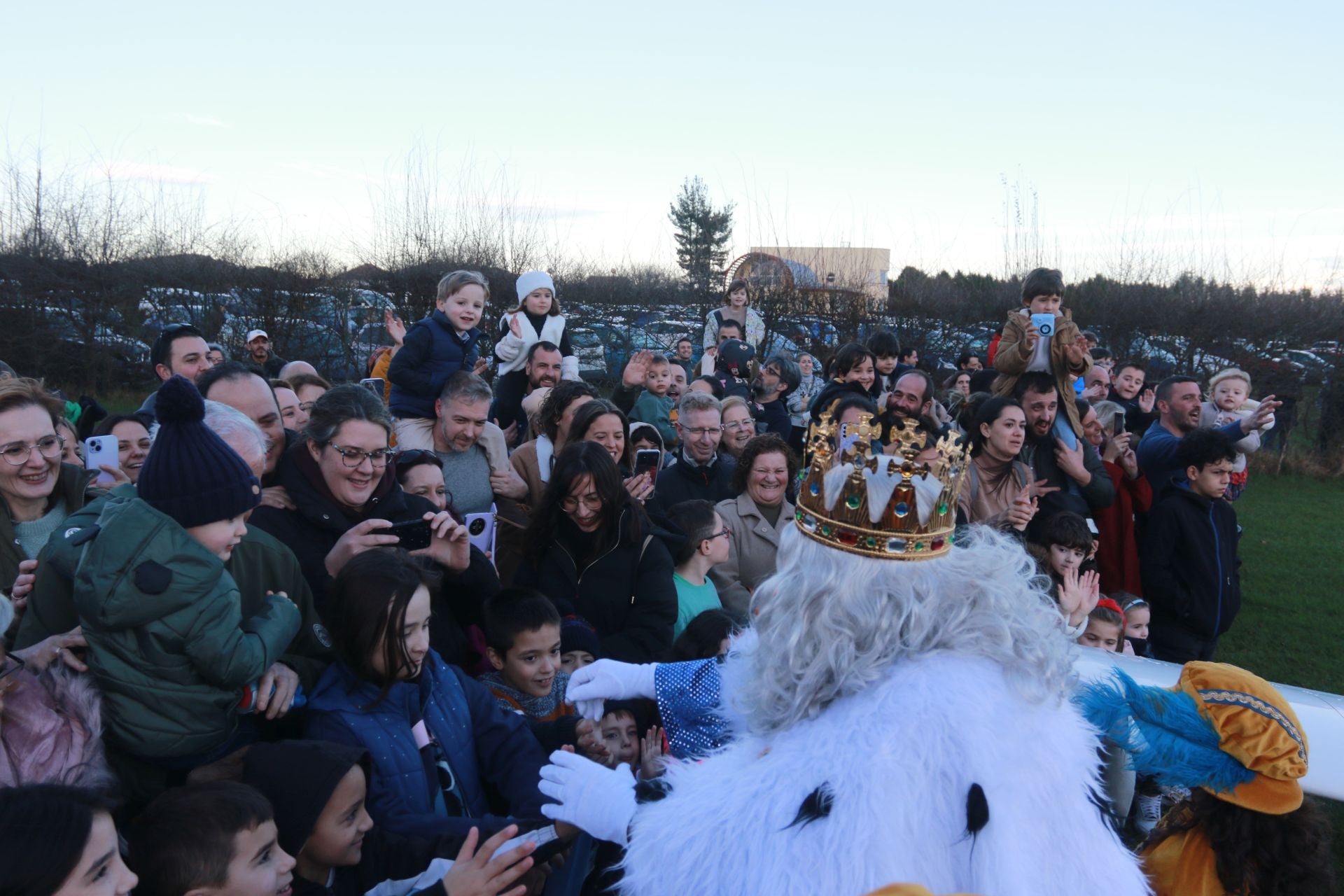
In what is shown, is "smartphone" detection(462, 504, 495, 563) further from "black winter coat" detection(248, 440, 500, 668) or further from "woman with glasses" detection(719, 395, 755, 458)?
"woman with glasses" detection(719, 395, 755, 458)

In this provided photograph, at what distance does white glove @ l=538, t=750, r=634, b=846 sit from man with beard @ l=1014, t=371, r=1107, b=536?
12.6 ft

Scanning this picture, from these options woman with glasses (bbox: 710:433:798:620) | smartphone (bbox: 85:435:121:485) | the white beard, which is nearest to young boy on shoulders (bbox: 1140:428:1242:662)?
woman with glasses (bbox: 710:433:798:620)

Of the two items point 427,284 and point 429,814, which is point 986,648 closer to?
point 429,814

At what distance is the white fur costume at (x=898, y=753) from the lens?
1.38 m

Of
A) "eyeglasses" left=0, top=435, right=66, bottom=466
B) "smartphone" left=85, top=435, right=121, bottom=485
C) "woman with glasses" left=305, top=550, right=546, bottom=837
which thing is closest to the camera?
"woman with glasses" left=305, top=550, right=546, bottom=837

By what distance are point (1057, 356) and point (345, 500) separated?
415cm

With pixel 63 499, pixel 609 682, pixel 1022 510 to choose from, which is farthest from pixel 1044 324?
pixel 63 499

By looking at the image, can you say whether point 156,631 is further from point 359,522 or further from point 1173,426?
point 1173,426

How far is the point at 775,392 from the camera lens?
7.60 meters

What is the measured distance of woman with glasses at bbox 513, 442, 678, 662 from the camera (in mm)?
3656

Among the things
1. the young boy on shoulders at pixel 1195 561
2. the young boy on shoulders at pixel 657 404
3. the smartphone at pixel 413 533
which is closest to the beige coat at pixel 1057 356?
the young boy on shoulders at pixel 1195 561

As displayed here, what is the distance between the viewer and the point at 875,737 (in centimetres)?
144

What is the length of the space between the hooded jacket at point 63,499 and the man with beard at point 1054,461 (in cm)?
463

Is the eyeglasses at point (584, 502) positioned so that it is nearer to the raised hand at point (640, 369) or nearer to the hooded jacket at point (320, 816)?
the hooded jacket at point (320, 816)
